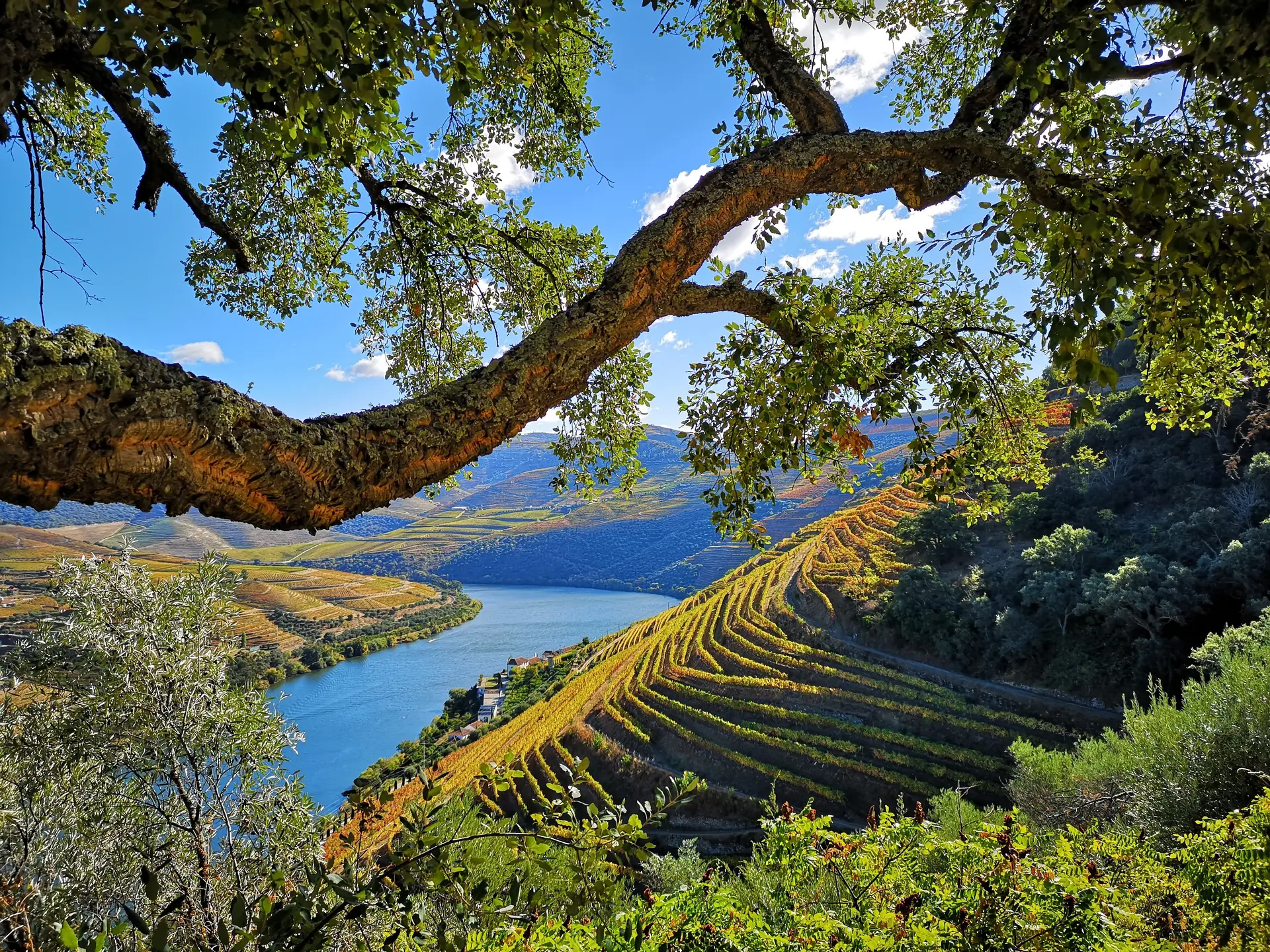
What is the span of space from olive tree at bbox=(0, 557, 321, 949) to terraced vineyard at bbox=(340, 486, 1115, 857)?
9.13 m

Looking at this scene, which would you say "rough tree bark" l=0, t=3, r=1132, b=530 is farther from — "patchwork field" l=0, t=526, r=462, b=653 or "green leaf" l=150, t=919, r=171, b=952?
"patchwork field" l=0, t=526, r=462, b=653

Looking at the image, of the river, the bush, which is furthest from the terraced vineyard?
the river

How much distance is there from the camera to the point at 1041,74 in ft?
5.95

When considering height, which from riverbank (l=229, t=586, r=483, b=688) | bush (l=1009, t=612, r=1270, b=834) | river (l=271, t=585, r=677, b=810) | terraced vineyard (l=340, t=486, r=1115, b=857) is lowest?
river (l=271, t=585, r=677, b=810)

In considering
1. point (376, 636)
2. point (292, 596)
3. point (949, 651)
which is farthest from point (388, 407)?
point (292, 596)

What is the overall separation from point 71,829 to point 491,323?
190 inches

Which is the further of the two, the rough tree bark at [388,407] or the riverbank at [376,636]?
the riverbank at [376,636]

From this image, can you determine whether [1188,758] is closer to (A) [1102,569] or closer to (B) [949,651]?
(B) [949,651]

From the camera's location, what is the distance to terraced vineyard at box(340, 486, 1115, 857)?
19344mm

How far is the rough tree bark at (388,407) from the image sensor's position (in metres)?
1.11

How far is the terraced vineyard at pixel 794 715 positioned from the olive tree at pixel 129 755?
29.9ft

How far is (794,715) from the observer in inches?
903

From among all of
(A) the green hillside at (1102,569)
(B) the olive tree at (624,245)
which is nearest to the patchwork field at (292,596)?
(B) the olive tree at (624,245)

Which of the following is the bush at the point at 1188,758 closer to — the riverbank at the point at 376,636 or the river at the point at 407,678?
the river at the point at 407,678
